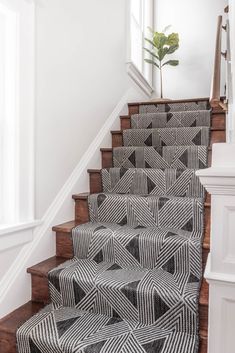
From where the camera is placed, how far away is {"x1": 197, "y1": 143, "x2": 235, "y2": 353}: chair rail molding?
0.89 meters

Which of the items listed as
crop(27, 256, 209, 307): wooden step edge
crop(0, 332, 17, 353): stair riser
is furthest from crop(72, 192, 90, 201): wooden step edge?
crop(0, 332, 17, 353): stair riser

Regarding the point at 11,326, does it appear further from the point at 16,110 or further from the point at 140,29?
the point at 140,29

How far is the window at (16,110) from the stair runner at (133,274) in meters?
0.40

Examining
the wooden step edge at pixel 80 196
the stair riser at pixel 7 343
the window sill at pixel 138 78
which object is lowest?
the stair riser at pixel 7 343

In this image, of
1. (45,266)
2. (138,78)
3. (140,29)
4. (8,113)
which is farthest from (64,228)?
(140,29)

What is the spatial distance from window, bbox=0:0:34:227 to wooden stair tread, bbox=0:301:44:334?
1.40ft

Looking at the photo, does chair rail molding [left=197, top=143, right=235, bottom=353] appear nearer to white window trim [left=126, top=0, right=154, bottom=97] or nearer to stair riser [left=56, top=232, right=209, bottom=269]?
stair riser [left=56, top=232, right=209, bottom=269]

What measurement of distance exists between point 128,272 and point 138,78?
2.58 meters

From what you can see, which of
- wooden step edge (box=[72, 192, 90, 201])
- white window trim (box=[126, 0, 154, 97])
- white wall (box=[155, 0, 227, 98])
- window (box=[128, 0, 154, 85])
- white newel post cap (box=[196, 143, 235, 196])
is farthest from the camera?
white wall (box=[155, 0, 227, 98])

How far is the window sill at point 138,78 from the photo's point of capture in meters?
3.17

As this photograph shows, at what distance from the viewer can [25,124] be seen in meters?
1.54

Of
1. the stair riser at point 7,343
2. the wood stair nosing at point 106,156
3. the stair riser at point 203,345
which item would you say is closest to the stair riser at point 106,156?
the wood stair nosing at point 106,156

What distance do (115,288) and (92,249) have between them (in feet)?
1.11

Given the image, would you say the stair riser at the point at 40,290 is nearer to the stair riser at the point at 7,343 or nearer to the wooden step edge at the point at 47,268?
the wooden step edge at the point at 47,268
